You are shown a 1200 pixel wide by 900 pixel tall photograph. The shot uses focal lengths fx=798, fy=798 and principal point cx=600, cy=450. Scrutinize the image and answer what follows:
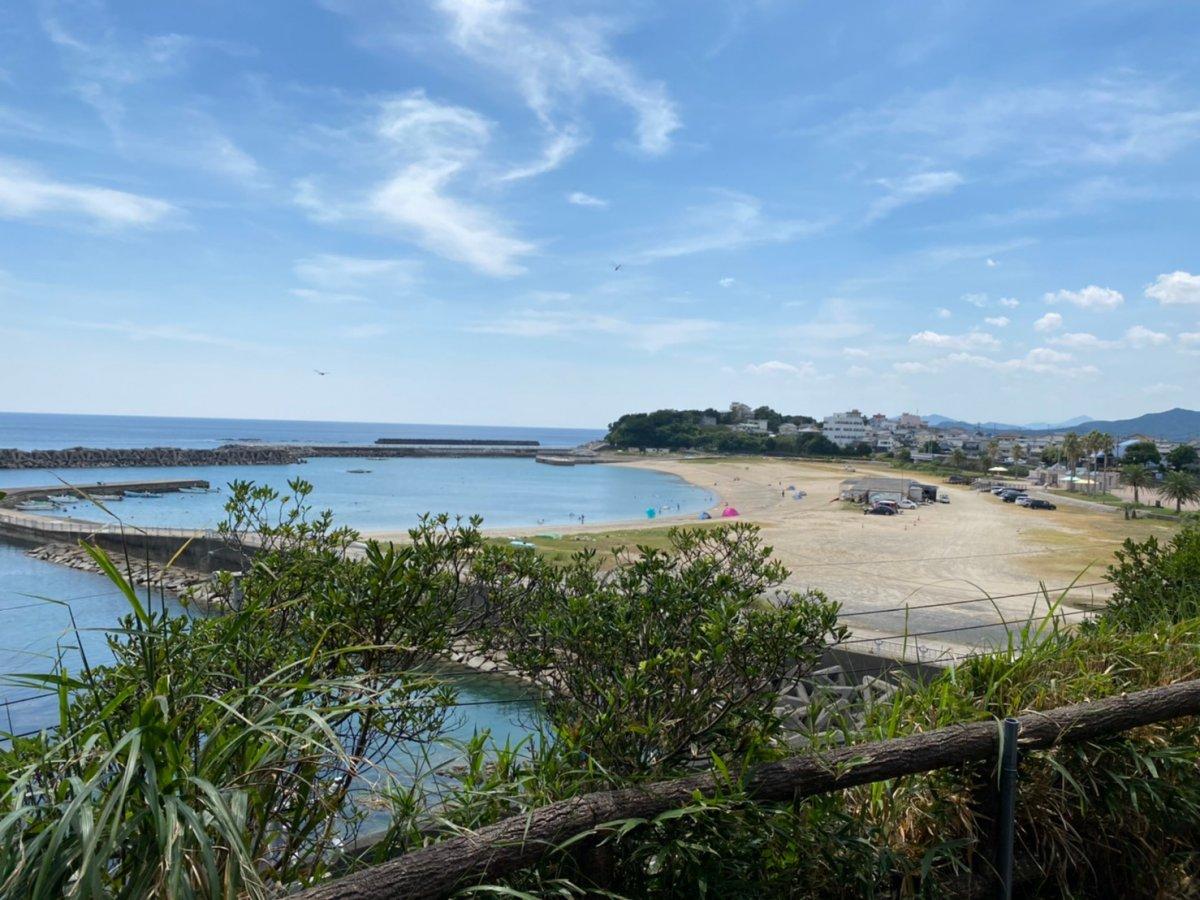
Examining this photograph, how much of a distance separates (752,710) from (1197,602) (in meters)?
3.15

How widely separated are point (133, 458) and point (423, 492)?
30.2 meters

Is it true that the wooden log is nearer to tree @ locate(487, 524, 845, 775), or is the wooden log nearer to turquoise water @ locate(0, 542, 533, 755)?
tree @ locate(487, 524, 845, 775)

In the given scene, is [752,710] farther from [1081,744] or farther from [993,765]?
[1081,744]

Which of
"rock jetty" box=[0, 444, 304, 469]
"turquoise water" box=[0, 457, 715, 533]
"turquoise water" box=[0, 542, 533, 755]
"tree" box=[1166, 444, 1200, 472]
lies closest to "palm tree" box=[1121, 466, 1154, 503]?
"turquoise water" box=[0, 457, 715, 533]

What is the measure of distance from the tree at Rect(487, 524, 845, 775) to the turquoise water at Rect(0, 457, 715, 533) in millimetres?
30758

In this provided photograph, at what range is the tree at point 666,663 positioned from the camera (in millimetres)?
1925

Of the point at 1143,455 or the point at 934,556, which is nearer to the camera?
the point at 934,556

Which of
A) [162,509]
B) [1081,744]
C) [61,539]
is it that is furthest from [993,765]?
[162,509]

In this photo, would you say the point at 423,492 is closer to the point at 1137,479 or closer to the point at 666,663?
the point at 1137,479

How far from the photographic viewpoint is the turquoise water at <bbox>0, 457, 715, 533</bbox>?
139 feet

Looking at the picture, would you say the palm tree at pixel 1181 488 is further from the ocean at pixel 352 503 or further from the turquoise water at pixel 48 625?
the turquoise water at pixel 48 625

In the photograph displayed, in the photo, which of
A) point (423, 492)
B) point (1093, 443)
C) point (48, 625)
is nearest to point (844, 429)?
point (1093, 443)

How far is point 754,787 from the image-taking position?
1.79 m

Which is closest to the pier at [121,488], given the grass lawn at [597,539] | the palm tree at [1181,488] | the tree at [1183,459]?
the grass lawn at [597,539]
